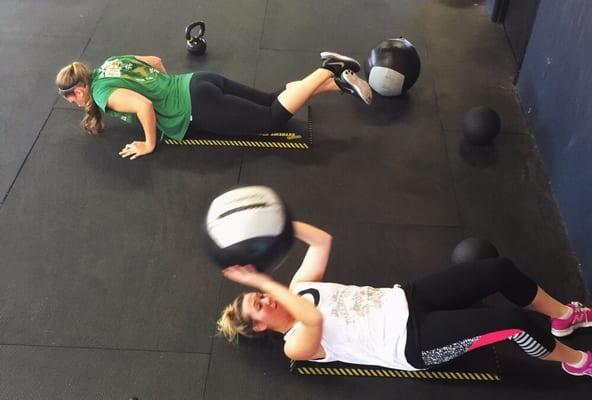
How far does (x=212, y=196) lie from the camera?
131 inches

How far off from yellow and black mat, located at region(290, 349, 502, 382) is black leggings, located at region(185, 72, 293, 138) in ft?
5.55

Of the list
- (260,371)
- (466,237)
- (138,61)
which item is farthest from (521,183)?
(138,61)

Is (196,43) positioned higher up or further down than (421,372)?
higher up

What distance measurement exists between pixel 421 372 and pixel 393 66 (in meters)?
2.19

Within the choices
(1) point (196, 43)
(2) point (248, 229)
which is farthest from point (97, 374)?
(1) point (196, 43)

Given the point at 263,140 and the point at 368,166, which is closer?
the point at 368,166

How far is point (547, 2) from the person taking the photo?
3635 mm

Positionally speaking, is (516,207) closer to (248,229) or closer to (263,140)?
(263,140)

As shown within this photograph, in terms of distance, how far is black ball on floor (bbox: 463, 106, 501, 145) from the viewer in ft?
11.5

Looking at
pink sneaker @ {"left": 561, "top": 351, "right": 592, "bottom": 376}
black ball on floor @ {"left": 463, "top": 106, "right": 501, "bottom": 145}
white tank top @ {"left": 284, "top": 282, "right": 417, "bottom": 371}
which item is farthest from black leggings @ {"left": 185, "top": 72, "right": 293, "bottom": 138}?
pink sneaker @ {"left": 561, "top": 351, "right": 592, "bottom": 376}

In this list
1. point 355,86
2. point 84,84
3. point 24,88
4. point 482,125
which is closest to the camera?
point 84,84

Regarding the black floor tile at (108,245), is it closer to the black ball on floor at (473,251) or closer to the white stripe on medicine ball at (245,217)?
the white stripe on medicine ball at (245,217)

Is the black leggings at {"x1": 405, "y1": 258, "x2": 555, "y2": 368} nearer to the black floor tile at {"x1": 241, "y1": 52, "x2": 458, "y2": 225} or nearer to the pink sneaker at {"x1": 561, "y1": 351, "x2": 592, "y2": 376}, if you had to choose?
the pink sneaker at {"x1": 561, "y1": 351, "x2": 592, "y2": 376}

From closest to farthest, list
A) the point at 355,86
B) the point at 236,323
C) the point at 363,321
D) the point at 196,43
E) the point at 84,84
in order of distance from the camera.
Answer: the point at 363,321 < the point at 236,323 < the point at 84,84 < the point at 355,86 < the point at 196,43
